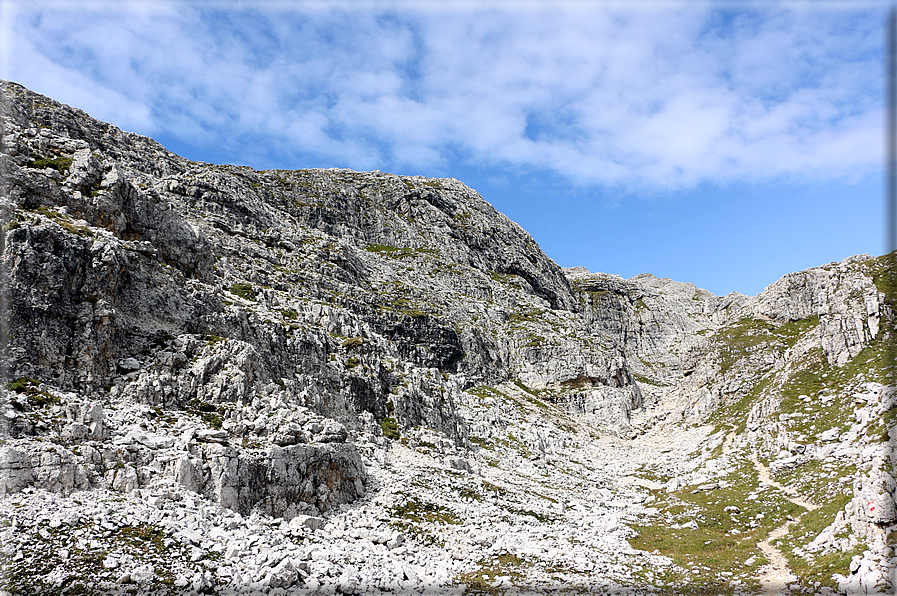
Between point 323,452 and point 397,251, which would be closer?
point 323,452

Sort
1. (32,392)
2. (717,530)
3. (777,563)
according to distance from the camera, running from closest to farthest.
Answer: (777,563)
(32,392)
(717,530)

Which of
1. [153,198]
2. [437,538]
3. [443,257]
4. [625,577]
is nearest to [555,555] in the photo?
[625,577]

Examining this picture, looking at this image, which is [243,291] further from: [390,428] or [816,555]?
[816,555]

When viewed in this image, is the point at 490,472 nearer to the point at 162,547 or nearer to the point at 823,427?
the point at 823,427

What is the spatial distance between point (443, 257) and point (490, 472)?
11102 cm

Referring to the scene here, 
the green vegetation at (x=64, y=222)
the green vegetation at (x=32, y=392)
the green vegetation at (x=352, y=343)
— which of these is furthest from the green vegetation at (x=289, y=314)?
the green vegetation at (x=32, y=392)

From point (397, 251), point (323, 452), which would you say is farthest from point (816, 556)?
point (397, 251)

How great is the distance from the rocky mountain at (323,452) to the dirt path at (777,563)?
324mm

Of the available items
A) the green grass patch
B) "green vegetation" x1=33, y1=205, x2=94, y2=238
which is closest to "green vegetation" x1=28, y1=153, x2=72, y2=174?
"green vegetation" x1=33, y1=205, x2=94, y2=238

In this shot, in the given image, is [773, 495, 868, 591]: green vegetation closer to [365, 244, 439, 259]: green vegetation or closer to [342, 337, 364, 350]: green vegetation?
[342, 337, 364, 350]: green vegetation

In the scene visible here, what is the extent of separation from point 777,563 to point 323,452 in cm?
3167

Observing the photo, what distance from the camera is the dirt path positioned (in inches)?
968

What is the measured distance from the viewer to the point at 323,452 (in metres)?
39.0

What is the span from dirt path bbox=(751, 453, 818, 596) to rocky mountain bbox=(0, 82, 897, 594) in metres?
0.32
